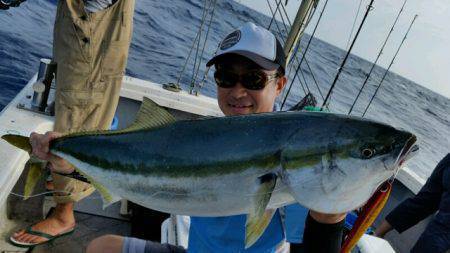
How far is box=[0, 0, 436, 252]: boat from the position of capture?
9.50 feet

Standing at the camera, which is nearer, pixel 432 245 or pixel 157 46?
pixel 432 245

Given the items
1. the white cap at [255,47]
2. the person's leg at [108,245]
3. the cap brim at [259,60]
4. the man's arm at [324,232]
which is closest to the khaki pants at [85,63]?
the person's leg at [108,245]

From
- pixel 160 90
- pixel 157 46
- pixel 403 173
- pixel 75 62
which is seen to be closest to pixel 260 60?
pixel 75 62

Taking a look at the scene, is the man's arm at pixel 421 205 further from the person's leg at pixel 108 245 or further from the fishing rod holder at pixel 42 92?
the fishing rod holder at pixel 42 92

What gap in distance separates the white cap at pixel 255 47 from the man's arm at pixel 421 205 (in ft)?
11.4

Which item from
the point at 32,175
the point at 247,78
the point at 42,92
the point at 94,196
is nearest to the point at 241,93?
the point at 247,78

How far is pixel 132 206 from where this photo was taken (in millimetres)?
4070

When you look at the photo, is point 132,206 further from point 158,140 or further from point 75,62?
point 158,140

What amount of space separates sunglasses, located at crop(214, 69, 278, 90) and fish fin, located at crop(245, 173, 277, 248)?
76 centimetres

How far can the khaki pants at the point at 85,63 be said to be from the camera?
309 cm

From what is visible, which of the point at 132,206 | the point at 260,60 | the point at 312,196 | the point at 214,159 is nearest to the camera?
the point at 312,196

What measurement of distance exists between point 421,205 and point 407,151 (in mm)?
3950

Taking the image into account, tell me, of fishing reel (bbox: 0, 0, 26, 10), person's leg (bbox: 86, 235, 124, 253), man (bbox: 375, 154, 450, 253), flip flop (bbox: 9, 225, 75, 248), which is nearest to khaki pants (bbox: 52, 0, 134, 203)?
flip flop (bbox: 9, 225, 75, 248)

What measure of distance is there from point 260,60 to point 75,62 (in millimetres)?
1752
